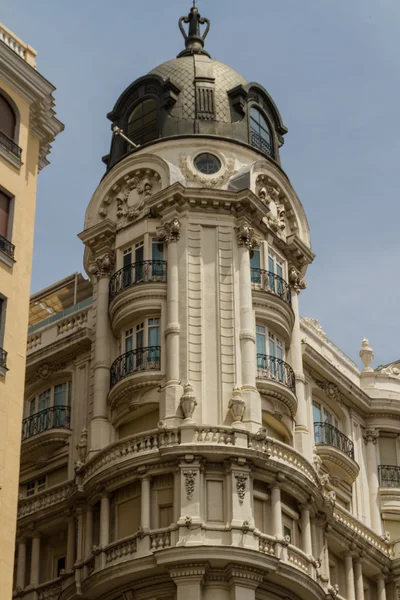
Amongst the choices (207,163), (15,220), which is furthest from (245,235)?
(15,220)

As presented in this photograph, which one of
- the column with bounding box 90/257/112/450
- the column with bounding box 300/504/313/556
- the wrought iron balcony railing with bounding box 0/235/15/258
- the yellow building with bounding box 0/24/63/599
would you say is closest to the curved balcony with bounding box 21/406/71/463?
the column with bounding box 90/257/112/450

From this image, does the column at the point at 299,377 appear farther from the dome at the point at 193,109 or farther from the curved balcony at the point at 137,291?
the curved balcony at the point at 137,291

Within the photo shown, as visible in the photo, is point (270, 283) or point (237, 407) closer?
point (237, 407)

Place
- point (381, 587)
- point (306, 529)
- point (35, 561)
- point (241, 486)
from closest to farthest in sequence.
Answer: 1. point (241, 486)
2. point (306, 529)
3. point (35, 561)
4. point (381, 587)

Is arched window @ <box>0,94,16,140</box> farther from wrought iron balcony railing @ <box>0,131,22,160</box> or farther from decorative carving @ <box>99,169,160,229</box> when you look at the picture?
decorative carving @ <box>99,169,160,229</box>

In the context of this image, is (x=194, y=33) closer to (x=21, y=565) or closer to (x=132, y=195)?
(x=132, y=195)

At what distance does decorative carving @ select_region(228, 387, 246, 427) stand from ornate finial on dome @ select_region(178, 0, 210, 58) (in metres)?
18.7

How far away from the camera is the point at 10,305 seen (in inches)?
1448

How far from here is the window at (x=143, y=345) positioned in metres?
51.0

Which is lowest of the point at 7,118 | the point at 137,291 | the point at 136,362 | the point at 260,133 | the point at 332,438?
the point at 332,438

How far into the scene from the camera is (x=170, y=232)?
53.0 meters

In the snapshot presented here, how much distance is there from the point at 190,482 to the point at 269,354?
7.75 meters

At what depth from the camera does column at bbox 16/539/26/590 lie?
5112 centimetres

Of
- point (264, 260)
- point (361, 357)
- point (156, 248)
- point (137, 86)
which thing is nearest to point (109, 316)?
point (156, 248)
